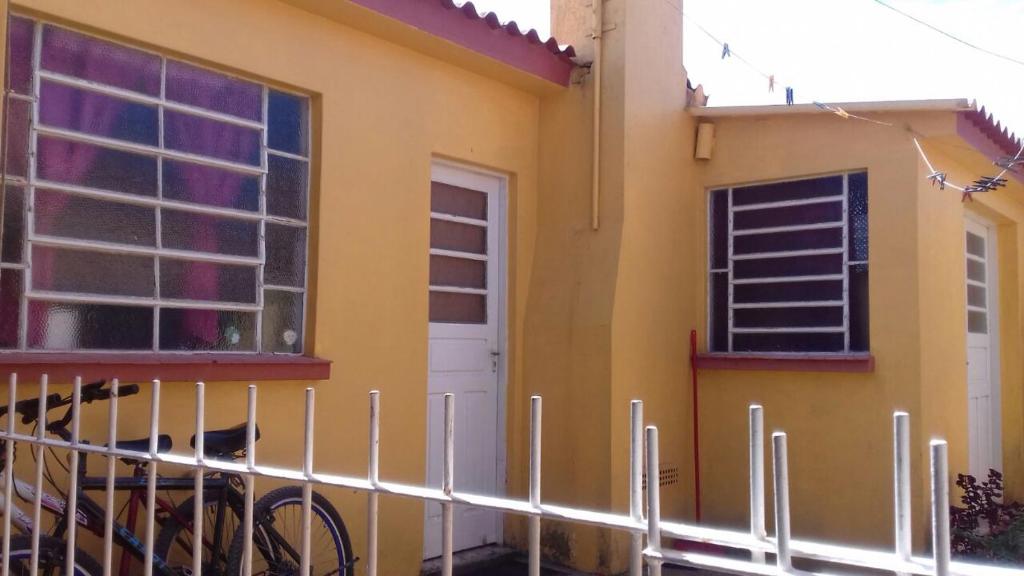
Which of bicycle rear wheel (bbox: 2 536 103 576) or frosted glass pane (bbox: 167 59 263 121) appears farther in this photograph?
frosted glass pane (bbox: 167 59 263 121)

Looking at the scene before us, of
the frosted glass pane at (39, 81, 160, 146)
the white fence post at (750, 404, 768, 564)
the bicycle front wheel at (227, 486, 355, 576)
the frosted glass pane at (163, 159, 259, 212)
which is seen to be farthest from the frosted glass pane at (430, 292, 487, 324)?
the white fence post at (750, 404, 768, 564)

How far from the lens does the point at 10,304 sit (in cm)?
388

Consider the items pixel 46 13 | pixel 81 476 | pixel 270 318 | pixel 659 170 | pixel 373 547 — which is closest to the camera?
pixel 373 547

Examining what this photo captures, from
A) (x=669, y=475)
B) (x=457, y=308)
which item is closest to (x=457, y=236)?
(x=457, y=308)

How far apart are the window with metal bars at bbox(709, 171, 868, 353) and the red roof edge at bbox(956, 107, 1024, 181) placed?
27.4 inches

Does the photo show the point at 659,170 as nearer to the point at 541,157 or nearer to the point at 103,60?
the point at 541,157

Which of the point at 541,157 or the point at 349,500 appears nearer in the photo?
the point at 349,500

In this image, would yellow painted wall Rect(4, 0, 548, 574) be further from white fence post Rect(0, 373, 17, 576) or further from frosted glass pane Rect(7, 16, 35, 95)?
white fence post Rect(0, 373, 17, 576)

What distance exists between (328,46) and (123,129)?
4.21 feet

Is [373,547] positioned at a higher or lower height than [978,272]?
lower

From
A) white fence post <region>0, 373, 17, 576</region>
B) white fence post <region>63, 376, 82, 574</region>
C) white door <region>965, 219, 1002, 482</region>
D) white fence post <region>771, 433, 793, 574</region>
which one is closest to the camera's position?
white fence post <region>771, 433, 793, 574</region>

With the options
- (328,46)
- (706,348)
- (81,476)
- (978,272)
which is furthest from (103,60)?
(978,272)

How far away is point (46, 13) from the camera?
156 inches

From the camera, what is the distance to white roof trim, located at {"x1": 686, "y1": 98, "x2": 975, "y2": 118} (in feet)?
18.6
